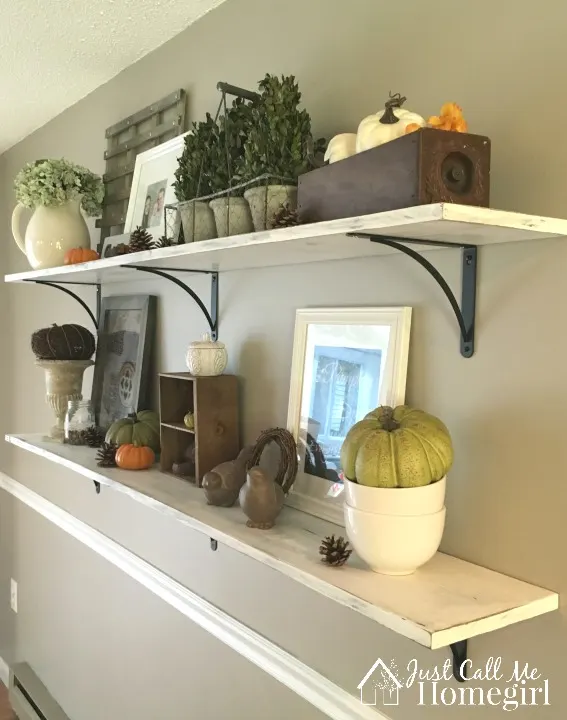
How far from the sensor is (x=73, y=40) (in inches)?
68.9

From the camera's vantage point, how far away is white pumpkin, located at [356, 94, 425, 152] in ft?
2.98

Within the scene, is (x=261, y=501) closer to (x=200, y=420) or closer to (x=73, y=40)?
(x=200, y=420)

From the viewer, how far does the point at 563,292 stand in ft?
2.90

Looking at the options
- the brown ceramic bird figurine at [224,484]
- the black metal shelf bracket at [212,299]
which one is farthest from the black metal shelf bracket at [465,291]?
the black metal shelf bracket at [212,299]

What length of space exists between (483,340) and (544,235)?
Answer: 180 millimetres

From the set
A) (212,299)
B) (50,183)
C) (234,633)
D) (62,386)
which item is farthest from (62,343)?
(234,633)

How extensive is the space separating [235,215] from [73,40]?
93cm

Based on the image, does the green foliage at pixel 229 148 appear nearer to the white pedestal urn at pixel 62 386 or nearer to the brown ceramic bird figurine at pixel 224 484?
the brown ceramic bird figurine at pixel 224 484

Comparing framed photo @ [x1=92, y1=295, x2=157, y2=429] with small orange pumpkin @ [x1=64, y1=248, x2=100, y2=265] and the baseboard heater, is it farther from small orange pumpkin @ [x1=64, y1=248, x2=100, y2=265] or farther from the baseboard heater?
the baseboard heater

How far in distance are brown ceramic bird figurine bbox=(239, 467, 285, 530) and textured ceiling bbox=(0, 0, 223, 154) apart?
1124 mm

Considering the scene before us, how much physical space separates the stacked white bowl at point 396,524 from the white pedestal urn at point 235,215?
53 centimetres

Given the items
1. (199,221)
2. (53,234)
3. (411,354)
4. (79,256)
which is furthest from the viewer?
(53,234)

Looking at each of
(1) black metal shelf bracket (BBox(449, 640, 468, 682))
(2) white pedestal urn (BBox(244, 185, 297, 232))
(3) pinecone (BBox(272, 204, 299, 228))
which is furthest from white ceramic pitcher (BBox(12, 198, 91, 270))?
(1) black metal shelf bracket (BBox(449, 640, 468, 682))

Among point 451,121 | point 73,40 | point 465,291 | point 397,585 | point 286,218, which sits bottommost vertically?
point 397,585
